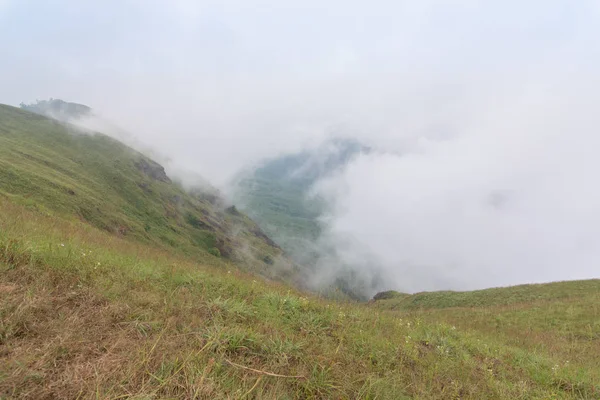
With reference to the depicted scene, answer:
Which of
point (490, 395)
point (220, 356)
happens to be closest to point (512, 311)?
point (490, 395)

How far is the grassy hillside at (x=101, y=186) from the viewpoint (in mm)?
58531

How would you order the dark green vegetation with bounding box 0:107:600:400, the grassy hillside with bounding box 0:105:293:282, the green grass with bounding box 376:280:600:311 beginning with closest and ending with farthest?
the dark green vegetation with bounding box 0:107:600:400 < the green grass with bounding box 376:280:600:311 < the grassy hillside with bounding box 0:105:293:282

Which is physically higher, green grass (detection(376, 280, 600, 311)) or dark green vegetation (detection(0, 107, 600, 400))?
green grass (detection(376, 280, 600, 311))

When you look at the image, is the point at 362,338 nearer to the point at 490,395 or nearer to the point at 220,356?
the point at 490,395

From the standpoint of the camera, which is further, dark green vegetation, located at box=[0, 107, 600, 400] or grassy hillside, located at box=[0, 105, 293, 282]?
grassy hillside, located at box=[0, 105, 293, 282]

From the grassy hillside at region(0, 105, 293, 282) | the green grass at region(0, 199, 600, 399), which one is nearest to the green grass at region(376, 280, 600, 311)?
the green grass at region(0, 199, 600, 399)

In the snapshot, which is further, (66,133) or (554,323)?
(66,133)

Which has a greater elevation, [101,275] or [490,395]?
[101,275]

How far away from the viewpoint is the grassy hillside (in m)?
58.5

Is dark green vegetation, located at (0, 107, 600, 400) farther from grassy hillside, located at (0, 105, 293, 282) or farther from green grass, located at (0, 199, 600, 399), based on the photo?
grassy hillside, located at (0, 105, 293, 282)

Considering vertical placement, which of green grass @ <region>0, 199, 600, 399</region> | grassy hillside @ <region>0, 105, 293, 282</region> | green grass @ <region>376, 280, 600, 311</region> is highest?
grassy hillside @ <region>0, 105, 293, 282</region>

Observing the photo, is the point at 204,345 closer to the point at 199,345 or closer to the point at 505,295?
the point at 199,345

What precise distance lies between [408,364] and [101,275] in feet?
20.9

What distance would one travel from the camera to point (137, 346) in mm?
4234
